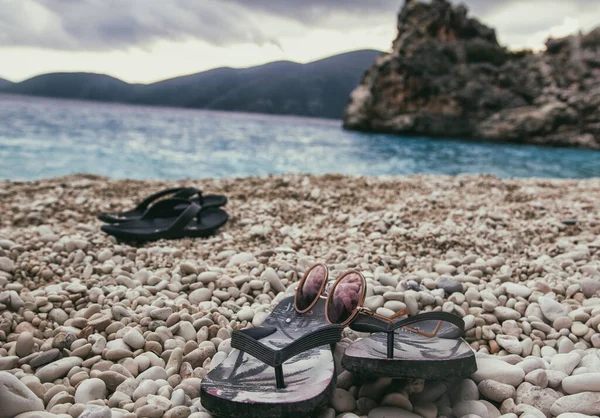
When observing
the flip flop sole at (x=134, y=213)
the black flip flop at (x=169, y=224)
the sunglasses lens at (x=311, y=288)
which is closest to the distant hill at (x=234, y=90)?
the flip flop sole at (x=134, y=213)

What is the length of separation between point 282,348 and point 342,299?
46 cm

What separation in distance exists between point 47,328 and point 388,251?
2.02 m

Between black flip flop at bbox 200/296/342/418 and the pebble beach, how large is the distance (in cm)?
9

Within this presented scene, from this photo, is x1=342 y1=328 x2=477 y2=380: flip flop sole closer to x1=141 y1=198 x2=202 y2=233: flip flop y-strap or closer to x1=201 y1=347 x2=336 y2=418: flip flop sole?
x1=201 y1=347 x2=336 y2=418: flip flop sole

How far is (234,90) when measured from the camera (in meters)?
91.3

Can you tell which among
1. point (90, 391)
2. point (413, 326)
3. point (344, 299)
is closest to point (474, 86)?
point (413, 326)

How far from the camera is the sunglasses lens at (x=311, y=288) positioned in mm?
1783

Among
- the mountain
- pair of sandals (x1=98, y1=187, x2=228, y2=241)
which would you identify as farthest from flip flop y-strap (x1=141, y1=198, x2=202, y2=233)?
the mountain

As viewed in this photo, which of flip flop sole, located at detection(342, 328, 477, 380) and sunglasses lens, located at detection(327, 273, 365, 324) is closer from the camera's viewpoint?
flip flop sole, located at detection(342, 328, 477, 380)

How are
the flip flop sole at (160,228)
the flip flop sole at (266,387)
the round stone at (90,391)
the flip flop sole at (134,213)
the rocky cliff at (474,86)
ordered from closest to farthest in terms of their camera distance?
the flip flop sole at (266,387) < the round stone at (90,391) < the flip flop sole at (160,228) < the flip flop sole at (134,213) < the rocky cliff at (474,86)

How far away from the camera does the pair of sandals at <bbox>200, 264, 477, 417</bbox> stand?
1.17 metres

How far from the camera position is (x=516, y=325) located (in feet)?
5.99

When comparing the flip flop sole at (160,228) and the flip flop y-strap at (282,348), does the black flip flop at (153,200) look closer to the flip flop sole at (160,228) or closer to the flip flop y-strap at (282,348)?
the flip flop sole at (160,228)

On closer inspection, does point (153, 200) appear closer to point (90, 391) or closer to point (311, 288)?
point (311, 288)
